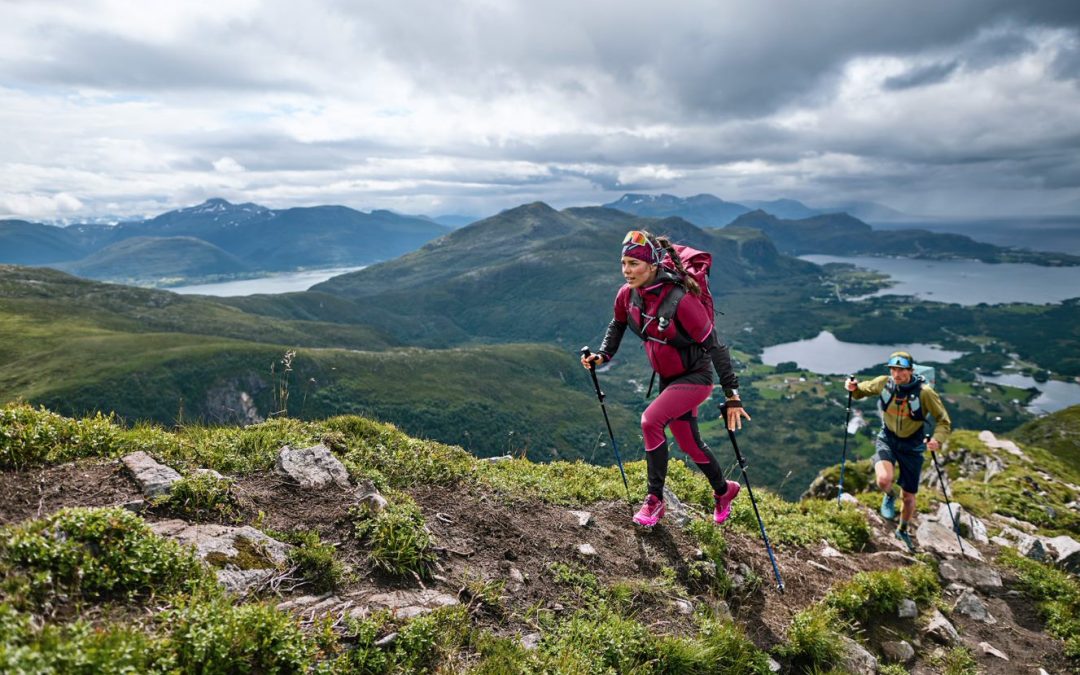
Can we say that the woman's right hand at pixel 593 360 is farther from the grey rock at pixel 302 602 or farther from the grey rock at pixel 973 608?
the grey rock at pixel 973 608

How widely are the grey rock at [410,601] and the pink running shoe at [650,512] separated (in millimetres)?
3927

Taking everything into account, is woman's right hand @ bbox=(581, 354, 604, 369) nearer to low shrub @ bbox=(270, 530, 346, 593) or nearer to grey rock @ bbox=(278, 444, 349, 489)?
grey rock @ bbox=(278, 444, 349, 489)

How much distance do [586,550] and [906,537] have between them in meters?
8.78

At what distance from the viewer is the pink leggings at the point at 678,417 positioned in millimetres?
8547

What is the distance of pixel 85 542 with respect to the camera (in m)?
4.78

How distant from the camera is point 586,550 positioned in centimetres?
793

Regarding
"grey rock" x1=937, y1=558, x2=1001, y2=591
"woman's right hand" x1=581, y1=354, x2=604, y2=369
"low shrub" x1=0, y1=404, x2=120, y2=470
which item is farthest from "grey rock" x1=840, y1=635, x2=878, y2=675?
"low shrub" x1=0, y1=404, x2=120, y2=470

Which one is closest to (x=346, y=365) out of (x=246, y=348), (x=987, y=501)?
(x=246, y=348)

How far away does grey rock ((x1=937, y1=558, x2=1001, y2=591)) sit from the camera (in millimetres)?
10430

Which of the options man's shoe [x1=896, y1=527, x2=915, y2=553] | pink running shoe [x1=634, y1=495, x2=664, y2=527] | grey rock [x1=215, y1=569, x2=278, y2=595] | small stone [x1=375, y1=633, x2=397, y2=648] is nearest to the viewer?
small stone [x1=375, y1=633, x2=397, y2=648]

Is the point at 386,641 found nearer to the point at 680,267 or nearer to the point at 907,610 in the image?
the point at 680,267

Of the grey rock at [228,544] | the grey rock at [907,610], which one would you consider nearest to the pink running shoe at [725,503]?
the grey rock at [907,610]

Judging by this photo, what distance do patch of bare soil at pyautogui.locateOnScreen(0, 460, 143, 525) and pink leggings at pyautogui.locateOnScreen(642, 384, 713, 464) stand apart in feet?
24.0

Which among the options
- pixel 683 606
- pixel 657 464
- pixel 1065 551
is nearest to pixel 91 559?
pixel 683 606
